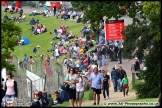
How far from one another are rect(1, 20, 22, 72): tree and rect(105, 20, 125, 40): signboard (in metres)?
5.00

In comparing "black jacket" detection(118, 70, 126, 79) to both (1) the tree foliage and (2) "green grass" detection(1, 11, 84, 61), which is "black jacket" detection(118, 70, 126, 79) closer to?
(1) the tree foliage

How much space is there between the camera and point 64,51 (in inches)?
1957

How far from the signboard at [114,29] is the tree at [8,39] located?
5.00 meters

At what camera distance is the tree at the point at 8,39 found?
27469mm

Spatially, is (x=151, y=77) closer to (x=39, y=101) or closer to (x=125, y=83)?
(x=125, y=83)

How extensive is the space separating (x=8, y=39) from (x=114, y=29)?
7037 mm

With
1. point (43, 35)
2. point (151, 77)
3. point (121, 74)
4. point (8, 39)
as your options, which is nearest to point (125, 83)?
point (121, 74)

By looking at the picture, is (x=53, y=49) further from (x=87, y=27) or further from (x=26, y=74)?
(x=26, y=74)

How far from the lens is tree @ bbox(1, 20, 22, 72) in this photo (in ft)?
90.1

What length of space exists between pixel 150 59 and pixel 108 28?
3785mm

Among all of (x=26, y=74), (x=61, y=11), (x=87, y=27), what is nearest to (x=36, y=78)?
(x=26, y=74)

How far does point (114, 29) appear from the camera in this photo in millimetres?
33375

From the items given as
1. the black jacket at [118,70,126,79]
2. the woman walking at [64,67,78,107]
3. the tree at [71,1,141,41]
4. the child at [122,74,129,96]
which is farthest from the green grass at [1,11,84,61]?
the woman walking at [64,67,78,107]

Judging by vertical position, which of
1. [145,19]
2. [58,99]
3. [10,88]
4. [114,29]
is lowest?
[58,99]
